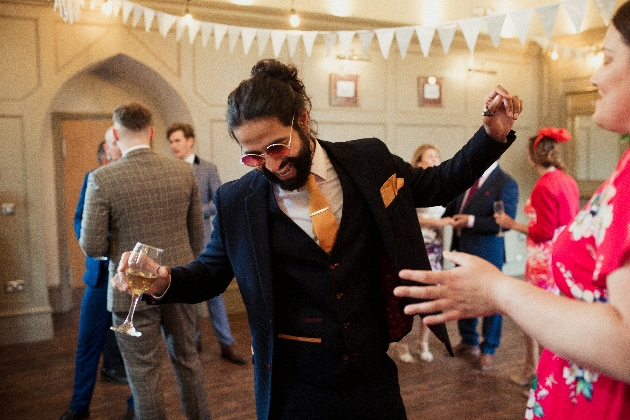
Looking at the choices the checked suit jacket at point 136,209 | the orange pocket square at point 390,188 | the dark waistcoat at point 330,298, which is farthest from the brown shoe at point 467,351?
the orange pocket square at point 390,188

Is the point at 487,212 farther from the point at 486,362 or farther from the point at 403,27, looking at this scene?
the point at 403,27

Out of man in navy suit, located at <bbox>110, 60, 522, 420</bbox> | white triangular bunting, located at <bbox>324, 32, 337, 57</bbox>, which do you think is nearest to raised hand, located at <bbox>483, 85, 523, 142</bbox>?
man in navy suit, located at <bbox>110, 60, 522, 420</bbox>

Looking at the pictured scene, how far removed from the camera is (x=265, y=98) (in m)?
1.45

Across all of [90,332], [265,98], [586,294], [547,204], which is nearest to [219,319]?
[90,332]

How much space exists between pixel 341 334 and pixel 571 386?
62 cm

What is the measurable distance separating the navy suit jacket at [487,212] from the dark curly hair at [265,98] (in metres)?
2.77

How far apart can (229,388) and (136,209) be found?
170 centimetres

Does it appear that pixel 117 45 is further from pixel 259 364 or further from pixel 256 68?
pixel 259 364

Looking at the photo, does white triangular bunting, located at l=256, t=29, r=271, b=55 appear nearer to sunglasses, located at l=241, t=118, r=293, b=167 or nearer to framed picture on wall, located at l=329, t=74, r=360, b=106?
framed picture on wall, located at l=329, t=74, r=360, b=106

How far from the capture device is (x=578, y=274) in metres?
0.98

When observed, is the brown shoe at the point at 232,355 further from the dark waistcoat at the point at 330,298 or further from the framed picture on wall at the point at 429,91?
the framed picture on wall at the point at 429,91

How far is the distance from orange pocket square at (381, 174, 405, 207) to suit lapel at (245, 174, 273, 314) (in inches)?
13.5

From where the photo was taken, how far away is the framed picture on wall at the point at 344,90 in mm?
6164

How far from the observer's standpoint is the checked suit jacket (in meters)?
2.56
